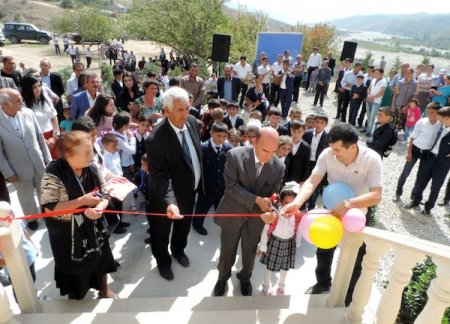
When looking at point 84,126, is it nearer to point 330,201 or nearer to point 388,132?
point 330,201

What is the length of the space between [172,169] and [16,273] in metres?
1.61

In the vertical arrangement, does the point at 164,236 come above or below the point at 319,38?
below

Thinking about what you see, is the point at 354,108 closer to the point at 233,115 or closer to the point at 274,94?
the point at 274,94

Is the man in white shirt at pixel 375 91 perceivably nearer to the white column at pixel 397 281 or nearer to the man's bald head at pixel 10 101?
the white column at pixel 397 281

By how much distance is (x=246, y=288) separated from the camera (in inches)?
138

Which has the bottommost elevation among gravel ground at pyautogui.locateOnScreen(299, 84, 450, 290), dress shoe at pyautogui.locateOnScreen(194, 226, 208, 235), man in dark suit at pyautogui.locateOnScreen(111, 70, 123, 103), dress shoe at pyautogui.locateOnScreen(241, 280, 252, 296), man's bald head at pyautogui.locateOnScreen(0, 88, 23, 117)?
gravel ground at pyautogui.locateOnScreen(299, 84, 450, 290)

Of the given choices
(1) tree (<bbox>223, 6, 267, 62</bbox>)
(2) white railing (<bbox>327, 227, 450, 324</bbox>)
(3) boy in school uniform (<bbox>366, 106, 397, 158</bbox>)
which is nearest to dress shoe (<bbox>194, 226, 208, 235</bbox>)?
(2) white railing (<bbox>327, 227, 450, 324</bbox>)

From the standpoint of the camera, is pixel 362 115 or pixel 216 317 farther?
pixel 362 115

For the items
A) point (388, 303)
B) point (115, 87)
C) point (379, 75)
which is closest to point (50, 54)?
point (115, 87)

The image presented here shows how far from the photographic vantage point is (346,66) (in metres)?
12.4

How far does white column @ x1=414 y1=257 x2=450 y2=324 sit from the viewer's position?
183 centimetres

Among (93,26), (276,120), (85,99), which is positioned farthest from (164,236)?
(93,26)

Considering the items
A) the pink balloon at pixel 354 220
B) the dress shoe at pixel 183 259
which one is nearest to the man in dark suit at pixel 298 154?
the dress shoe at pixel 183 259

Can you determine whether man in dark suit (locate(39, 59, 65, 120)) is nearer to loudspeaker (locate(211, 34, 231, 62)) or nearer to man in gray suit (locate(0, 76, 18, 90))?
man in gray suit (locate(0, 76, 18, 90))
